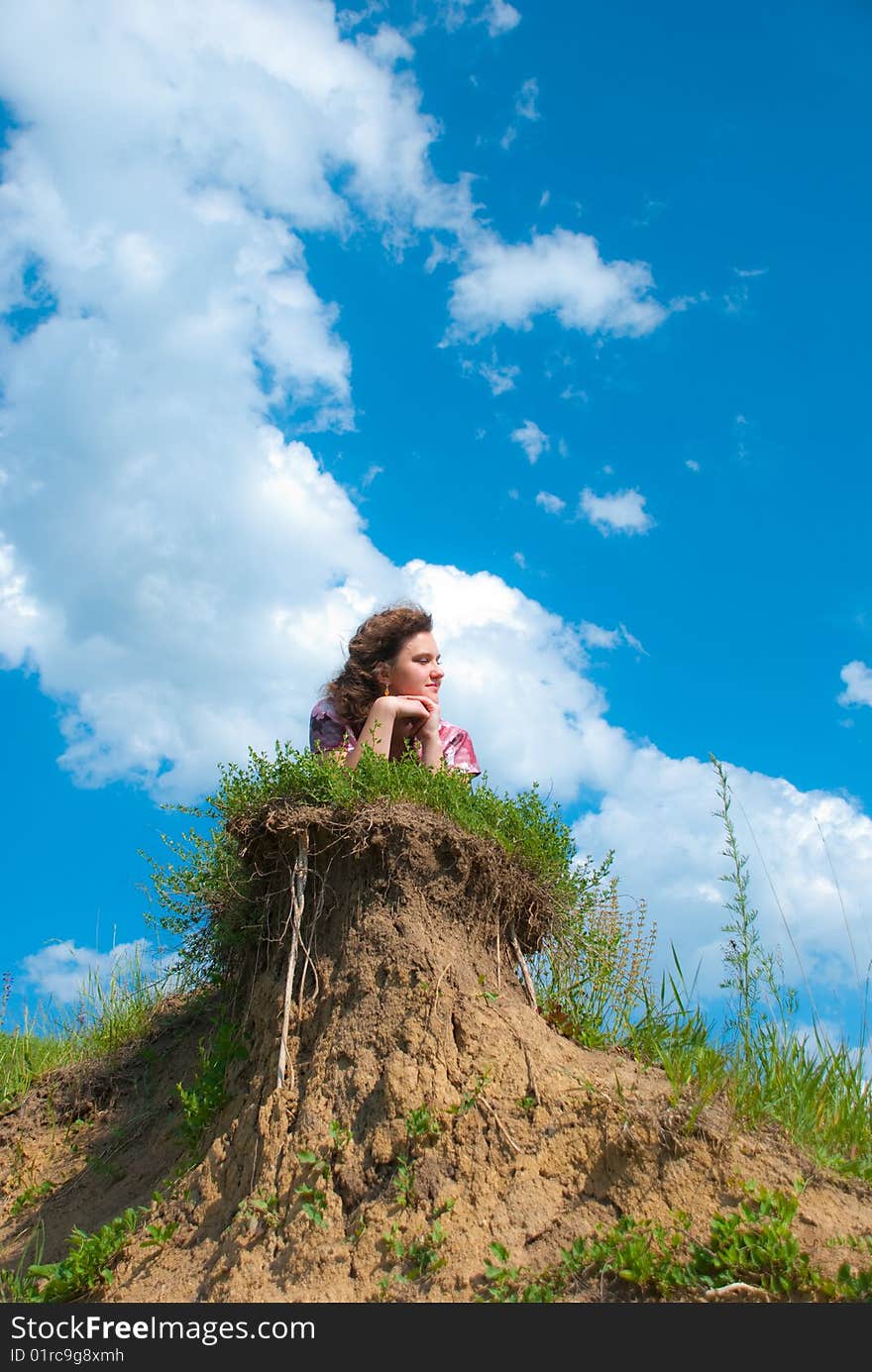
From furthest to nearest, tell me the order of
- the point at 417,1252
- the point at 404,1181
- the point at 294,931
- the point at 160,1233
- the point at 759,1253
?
the point at 294,931
the point at 160,1233
the point at 404,1181
the point at 417,1252
the point at 759,1253

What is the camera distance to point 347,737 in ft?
24.2

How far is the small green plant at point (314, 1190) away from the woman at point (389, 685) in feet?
9.56

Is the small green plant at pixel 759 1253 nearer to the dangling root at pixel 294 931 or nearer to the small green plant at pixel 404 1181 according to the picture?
the small green plant at pixel 404 1181

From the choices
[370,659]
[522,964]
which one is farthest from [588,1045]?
[370,659]

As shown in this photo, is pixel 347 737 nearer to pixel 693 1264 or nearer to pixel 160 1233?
pixel 160 1233

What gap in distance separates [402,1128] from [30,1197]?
362 cm

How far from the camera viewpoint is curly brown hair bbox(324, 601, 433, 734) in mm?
7594

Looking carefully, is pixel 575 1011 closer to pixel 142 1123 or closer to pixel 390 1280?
pixel 390 1280

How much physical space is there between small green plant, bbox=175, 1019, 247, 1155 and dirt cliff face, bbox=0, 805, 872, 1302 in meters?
0.12

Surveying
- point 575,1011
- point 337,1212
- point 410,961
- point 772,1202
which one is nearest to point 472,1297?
point 337,1212

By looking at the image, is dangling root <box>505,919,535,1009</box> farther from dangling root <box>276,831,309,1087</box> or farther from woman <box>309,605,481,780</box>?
woman <box>309,605,481,780</box>

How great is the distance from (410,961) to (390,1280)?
158cm

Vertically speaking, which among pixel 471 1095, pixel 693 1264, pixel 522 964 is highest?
pixel 522 964

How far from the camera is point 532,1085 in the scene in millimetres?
4934
